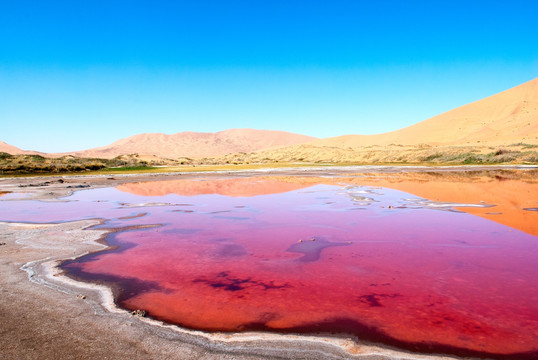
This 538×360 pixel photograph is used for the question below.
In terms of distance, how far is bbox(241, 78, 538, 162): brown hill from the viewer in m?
64.1

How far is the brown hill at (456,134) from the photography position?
210 feet

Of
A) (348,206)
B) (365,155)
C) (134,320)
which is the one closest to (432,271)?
(134,320)

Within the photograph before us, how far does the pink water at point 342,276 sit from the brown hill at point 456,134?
52.6 m

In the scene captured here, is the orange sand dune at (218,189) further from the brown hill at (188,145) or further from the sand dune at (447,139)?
the brown hill at (188,145)

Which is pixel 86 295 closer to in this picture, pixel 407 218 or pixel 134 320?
pixel 134 320

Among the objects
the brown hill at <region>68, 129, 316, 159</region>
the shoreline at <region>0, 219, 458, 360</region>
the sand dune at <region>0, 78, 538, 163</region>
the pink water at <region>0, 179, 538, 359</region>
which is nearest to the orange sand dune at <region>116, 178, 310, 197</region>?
the pink water at <region>0, 179, 538, 359</region>

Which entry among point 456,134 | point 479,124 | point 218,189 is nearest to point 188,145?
point 456,134

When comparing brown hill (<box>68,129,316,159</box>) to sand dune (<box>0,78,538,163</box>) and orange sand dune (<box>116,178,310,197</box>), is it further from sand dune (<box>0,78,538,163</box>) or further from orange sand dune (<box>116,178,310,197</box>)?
orange sand dune (<box>116,178,310,197</box>)

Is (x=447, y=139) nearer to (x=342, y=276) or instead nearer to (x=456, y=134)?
(x=456, y=134)

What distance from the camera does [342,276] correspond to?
6398 mm

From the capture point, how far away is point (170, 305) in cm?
524

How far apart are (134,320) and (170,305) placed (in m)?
0.65

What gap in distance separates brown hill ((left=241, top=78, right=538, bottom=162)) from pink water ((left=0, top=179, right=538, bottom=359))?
52616 millimetres

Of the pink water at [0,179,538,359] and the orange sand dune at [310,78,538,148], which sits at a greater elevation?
the orange sand dune at [310,78,538,148]
